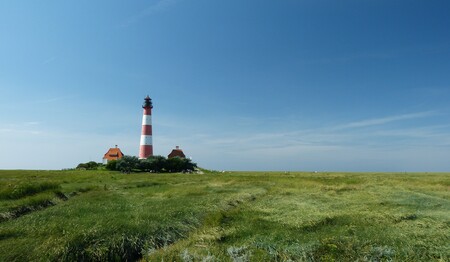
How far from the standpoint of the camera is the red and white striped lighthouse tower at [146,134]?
9075 centimetres

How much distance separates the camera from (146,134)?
92375 millimetres

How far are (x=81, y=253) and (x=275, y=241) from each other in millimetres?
7929

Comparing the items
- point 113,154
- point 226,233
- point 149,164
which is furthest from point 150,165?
point 226,233

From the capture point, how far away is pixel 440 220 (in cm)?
1623

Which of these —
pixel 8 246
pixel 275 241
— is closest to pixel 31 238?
pixel 8 246

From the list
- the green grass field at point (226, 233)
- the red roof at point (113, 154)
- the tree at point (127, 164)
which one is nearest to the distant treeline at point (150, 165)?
the tree at point (127, 164)

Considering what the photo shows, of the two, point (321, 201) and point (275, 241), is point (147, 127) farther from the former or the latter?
point (275, 241)

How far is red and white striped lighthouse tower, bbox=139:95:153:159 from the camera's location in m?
90.8

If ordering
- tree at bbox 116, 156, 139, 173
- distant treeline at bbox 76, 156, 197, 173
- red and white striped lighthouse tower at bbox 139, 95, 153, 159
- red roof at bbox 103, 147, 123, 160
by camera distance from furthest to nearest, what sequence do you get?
1. red roof at bbox 103, 147, 123, 160
2. red and white striped lighthouse tower at bbox 139, 95, 153, 159
3. distant treeline at bbox 76, 156, 197, 173
4. tree at bbox 116, 156, 139, 173

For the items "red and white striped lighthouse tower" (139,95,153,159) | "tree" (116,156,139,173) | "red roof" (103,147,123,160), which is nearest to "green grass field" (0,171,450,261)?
"tree" (116,156,139,173)

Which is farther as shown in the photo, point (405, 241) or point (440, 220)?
point (440, 220)

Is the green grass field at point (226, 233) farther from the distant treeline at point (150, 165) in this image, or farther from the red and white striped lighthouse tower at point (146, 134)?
the red and white striped lighthouse tower at point (146, 134)

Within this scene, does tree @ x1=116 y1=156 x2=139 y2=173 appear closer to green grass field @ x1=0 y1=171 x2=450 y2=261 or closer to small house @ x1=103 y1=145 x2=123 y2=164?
small house @ x1=103 y1=145 x2=123 y2=164

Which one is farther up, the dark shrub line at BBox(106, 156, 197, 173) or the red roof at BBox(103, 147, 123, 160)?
the red roof at BBox(103, 147, 123, 160)
